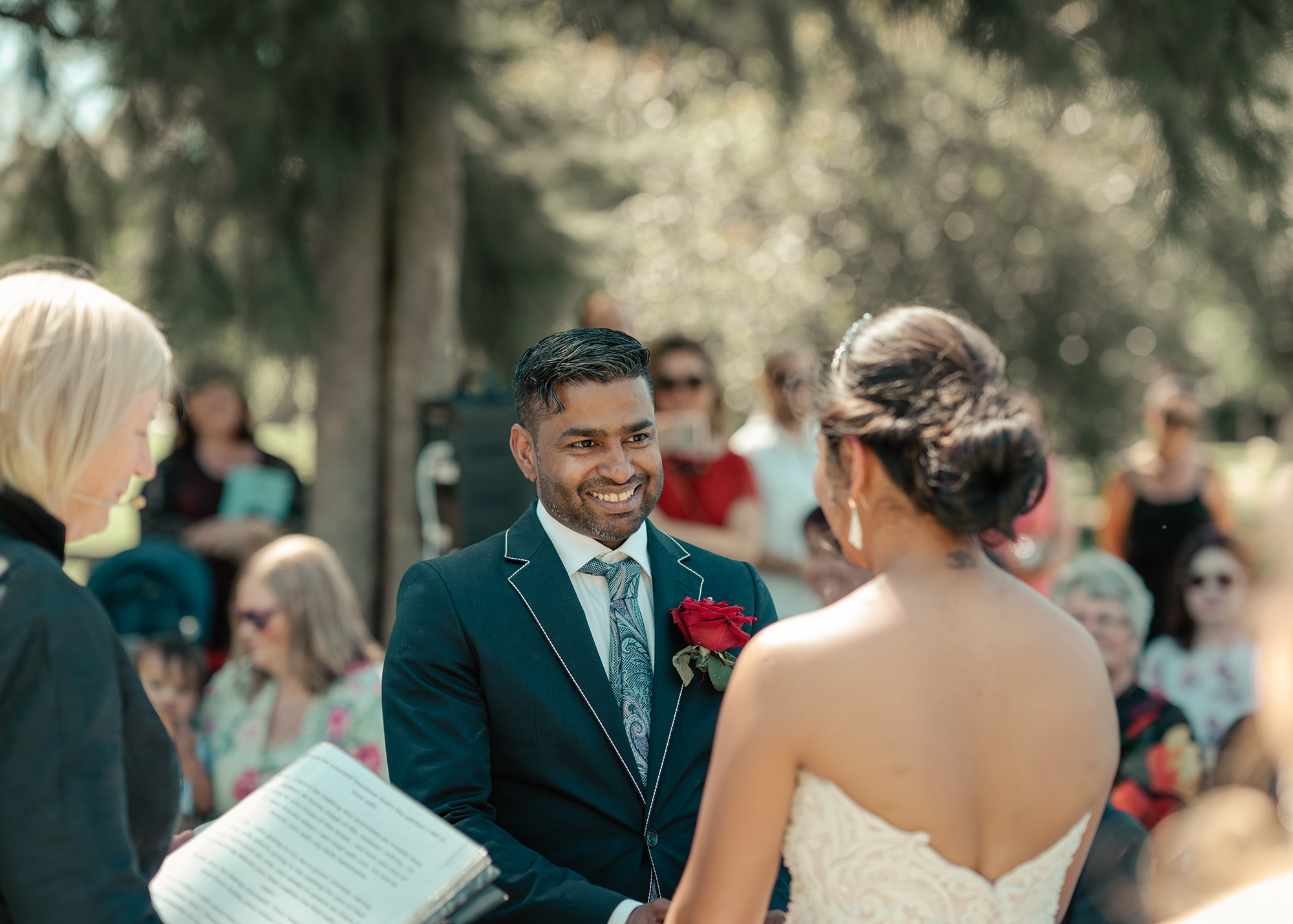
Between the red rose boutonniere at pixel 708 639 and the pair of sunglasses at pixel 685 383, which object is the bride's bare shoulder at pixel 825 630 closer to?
the red rose boutonniere at pixel 708 639

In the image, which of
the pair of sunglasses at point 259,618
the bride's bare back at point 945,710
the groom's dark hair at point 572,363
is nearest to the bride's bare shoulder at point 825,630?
the bride's bare back at point 945,710

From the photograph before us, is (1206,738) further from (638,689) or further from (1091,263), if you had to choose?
A: (1091,263)

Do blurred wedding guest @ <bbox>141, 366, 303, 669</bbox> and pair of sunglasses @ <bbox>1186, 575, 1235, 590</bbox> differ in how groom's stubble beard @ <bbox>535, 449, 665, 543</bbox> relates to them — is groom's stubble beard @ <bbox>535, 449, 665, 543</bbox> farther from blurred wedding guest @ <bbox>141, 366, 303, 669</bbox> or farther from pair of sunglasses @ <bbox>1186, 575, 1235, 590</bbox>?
pair of sunglasses @ <bbox>1186, 575, 1235, 590</bbox>

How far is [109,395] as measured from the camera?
1598mm

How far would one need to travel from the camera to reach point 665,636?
215 centimetres

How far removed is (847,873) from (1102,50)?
3.97 metres

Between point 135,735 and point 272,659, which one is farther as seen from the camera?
point 272,659

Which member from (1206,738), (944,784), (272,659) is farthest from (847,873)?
(1206,738)

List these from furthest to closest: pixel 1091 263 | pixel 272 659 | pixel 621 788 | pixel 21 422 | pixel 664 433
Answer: pixel 1091 263
pixel 664 433
pixel 272 659
pixel 621 788
pixel 21 422

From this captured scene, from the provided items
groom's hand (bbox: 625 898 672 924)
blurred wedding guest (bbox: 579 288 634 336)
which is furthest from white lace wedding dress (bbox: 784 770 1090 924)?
blurred wedding guest (bbox: 579 288 634 336)

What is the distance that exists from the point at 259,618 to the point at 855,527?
292cm

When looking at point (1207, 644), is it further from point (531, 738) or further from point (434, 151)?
point (434, 151)

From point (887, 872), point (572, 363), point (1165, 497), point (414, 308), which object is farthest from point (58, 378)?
point (1165, 497)

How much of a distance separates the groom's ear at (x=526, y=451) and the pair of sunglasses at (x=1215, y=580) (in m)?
3.47
